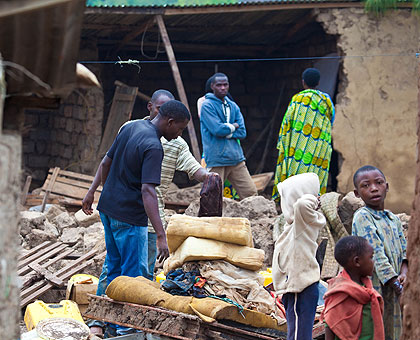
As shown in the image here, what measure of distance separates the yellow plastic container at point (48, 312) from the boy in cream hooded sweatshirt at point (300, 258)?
6.14 ft

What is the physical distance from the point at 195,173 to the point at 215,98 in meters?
2.69

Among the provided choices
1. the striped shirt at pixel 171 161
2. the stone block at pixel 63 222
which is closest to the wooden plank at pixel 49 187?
the stone block at pixel 63 222

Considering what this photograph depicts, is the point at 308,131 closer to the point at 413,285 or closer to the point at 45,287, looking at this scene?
the point at 45,287

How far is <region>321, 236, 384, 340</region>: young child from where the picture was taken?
386cm

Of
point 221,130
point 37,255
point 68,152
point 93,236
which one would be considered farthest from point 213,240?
point 68,152

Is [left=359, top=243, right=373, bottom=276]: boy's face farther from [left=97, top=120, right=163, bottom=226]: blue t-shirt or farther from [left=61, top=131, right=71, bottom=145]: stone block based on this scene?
[left=61, top=131, right=71, bottom=145]: stone block

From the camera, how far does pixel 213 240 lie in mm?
5020

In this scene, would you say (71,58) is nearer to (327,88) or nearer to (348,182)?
(348,182)

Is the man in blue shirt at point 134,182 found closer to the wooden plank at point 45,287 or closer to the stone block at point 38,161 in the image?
the wooden plank at point 45,287

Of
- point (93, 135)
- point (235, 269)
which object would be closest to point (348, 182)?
point (93, 135)

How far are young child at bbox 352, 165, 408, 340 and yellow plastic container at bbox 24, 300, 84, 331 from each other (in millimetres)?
2292

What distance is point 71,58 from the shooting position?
2.22 meters

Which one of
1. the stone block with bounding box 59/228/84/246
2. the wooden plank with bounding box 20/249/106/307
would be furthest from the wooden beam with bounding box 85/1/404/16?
the wooden plank with bounding box 20/249/106/307

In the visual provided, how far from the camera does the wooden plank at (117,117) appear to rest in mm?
11449
